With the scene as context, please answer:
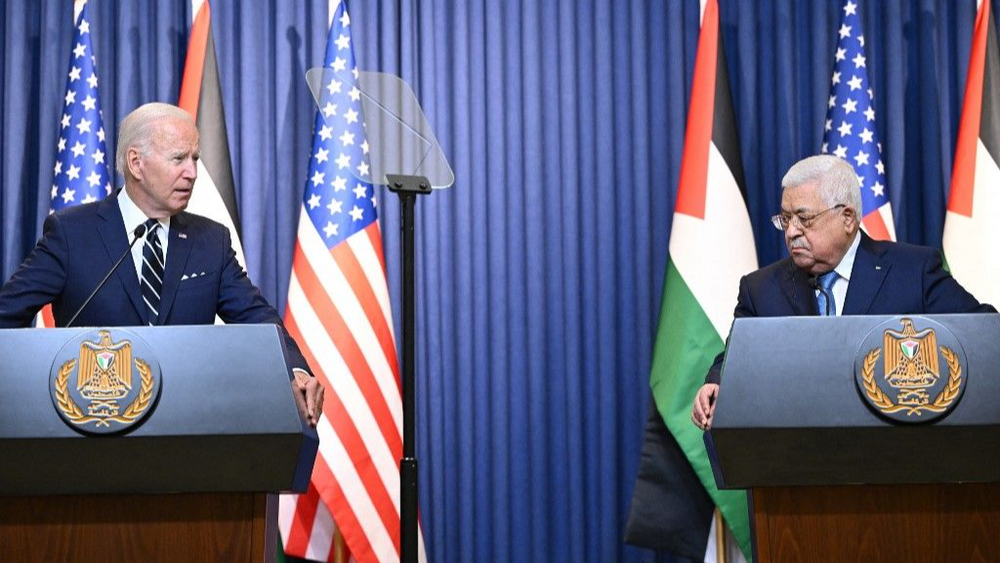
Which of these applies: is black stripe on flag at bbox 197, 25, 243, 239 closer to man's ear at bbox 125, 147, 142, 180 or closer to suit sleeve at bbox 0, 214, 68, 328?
man's ear at bbox 125, 147, 142, 180

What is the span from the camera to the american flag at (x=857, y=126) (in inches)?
175

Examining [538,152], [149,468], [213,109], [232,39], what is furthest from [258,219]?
[149,468]

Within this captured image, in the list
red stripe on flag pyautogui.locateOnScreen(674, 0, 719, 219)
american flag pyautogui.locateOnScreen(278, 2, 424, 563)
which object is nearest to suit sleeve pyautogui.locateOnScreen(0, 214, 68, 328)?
american flag pyautogui.locateOnScreen(278, 2, 424, 563)

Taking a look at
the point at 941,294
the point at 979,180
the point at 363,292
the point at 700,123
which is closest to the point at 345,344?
the point at 363,292

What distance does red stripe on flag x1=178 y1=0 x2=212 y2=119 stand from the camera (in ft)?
14.8

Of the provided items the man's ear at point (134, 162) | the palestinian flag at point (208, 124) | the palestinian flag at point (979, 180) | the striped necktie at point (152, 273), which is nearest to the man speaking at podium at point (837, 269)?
the palestinian flag at point (979, 180)

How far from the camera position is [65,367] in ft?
7.04

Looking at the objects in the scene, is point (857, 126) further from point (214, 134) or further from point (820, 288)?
point (214, 134)

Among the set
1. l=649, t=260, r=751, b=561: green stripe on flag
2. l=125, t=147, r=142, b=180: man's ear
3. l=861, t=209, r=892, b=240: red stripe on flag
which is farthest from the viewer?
l=861, t=209, r=892, b=240: red stripe on flag

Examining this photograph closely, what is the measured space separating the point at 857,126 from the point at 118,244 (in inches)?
116

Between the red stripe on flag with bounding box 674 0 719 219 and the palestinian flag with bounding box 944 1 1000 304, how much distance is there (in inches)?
38.9

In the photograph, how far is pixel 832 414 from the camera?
7.52 ft

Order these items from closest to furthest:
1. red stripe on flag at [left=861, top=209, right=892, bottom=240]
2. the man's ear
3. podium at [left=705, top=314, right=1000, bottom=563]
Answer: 1. podium at [left=705, top=314, right=1000, bottom=563]
2. the man's ear
3. red stripe on flag at [left=861, top=209, right=892, bottom=240]

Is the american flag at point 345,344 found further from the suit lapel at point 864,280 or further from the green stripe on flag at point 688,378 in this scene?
the suit lapel at point 864,280
